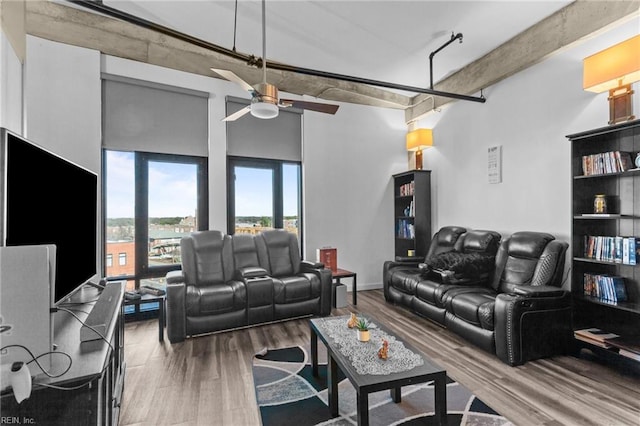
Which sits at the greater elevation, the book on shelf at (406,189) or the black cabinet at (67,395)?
the book on shelf at (406,189)

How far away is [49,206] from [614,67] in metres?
4.08

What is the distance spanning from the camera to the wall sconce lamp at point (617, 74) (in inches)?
96.7

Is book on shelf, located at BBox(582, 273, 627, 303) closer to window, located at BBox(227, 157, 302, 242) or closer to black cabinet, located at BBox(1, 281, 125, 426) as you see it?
window, located at BBox(227, 157, 302, 242)

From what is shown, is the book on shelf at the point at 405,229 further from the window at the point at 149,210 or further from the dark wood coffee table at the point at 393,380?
the dark wood coffee table at the point at 393,380

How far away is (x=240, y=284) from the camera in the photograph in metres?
3.56

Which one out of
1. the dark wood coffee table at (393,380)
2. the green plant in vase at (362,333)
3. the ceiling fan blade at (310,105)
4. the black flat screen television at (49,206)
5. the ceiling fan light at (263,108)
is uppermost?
the ceiling fan blade at (310,105)

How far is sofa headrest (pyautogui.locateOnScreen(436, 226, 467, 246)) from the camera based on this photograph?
425cm

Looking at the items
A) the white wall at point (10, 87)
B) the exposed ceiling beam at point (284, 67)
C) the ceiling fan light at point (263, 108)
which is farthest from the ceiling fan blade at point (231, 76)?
the white wall at point (10, 87)

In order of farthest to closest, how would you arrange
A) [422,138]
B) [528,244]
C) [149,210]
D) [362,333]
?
[422,138]
[149,210]
[528,244]
[362,333]

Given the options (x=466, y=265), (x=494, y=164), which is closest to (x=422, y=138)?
(x=494, y=164)

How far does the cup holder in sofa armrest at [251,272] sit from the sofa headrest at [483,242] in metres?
2.57

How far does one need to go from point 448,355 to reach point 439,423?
1294 millimetres

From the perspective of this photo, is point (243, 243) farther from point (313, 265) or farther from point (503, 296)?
point (503, 296)

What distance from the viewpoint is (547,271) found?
119 inches
